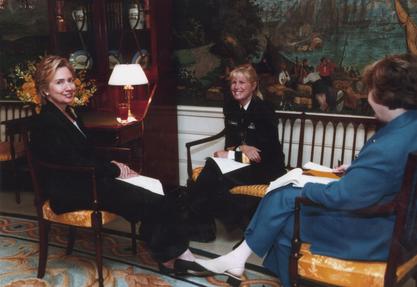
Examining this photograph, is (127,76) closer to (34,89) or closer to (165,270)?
(34,89)

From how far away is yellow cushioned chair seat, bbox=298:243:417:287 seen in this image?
5.51 ft

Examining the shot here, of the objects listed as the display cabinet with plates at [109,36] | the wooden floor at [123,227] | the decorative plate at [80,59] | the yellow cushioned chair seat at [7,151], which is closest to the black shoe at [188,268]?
the wooden floor at [123,227]

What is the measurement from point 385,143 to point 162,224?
4.34 feet

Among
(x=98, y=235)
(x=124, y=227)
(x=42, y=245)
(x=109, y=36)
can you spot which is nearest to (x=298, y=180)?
(x=98, y=235)

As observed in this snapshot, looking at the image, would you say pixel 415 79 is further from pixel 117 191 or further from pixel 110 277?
pixel 110 277

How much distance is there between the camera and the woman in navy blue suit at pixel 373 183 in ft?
5.33

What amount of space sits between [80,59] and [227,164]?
188 centimetres

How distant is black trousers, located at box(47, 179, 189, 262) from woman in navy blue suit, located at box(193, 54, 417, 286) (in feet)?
2.52

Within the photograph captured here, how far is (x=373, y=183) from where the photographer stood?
1.63m

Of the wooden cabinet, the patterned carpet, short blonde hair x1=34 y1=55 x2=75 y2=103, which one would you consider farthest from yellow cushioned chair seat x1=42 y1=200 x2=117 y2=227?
the wooden cabinet

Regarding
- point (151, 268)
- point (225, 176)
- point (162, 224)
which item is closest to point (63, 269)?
point (151, 268)

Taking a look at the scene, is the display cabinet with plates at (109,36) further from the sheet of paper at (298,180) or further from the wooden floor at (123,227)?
the sheet of paper at (298,180)

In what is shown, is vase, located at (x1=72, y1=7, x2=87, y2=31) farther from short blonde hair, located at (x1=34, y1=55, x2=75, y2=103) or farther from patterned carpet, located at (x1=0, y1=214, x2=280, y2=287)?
patterned carpet, located at (x1=0, y1=214, x2=280, y2=287)

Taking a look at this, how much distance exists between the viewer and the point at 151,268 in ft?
8.82
